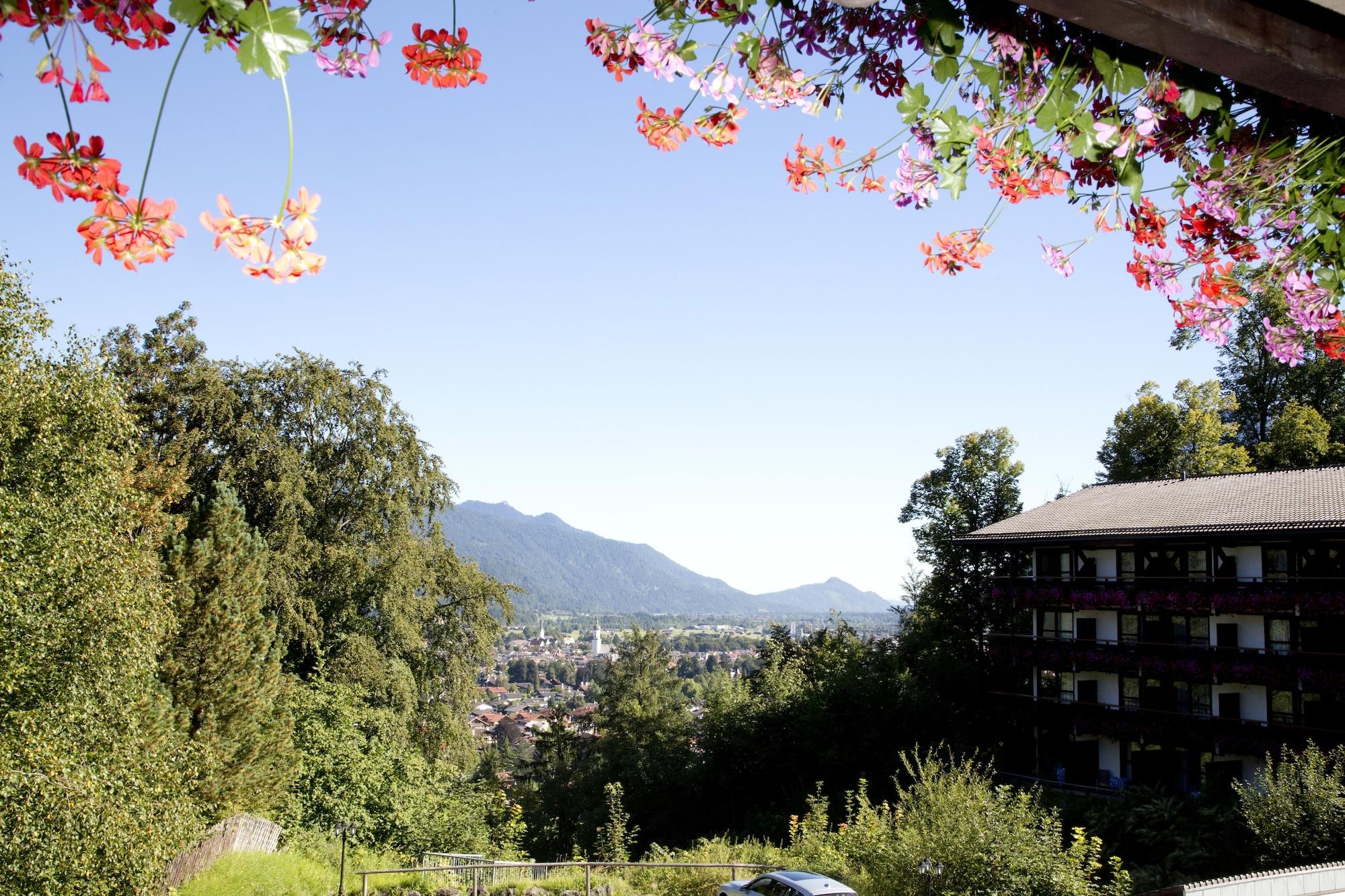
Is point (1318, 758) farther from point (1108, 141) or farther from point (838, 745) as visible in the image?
point (1108, 141)

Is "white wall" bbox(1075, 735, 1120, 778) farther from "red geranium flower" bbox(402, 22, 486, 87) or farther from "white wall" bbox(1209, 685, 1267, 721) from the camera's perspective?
"red geranium flower" bbox(402, 22, 486, 87)

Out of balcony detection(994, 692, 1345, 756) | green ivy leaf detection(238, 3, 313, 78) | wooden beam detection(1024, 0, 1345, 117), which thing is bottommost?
balcony detection(994, 692, 1345, 756)

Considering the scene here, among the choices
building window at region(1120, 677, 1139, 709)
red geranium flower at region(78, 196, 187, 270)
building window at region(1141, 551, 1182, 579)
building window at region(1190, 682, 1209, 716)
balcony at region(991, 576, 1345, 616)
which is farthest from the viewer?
building window at region(1120, 677, 1139, 709)

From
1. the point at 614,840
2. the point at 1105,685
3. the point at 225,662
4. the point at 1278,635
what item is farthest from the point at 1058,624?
the point at 225,662

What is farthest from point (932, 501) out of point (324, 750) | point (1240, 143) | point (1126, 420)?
point (1240, 143)

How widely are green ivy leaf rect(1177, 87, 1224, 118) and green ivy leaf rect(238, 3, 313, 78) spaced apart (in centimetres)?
216

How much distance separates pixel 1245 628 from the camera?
981 inches

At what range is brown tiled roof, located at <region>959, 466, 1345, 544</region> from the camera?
23578 millimetres

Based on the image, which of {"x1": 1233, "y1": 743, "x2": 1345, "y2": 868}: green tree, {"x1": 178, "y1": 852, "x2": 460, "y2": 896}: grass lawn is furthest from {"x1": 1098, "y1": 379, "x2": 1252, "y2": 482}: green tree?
{"x1": 178, "y1": 852, "x2": 460, "y2": 896}: grass lawn

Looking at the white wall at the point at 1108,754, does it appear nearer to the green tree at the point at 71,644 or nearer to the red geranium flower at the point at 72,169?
the green tree at the point at 71,644

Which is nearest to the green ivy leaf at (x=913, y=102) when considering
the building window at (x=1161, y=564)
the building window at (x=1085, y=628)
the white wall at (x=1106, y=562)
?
the building window at (x=1161, y=564)

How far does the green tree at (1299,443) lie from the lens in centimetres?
3369

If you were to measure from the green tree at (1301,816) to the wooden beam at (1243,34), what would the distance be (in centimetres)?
1708

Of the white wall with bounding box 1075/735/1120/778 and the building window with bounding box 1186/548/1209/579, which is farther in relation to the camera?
the white wall with bounding box 1075/735/1120/778
